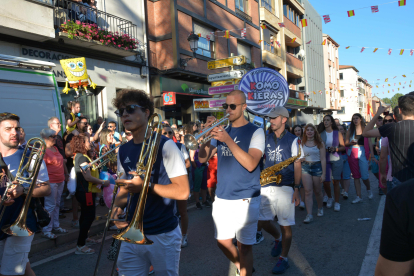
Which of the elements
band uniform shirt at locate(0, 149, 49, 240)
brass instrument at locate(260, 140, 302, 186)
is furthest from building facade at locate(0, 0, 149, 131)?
brass instrument at locate(260, 140, 302, 186)

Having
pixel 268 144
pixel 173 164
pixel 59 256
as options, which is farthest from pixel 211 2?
pixel 173 164

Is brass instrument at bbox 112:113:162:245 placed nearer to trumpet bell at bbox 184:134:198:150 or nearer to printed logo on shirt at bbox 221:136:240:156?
trumpet bell at bbox 184:134:198:150

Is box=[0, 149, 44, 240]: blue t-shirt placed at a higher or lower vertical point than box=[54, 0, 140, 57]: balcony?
lower

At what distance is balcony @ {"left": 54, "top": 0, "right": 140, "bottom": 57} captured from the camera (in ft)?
33.8

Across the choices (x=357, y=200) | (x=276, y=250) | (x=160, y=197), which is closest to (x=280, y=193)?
(x=276, y=250)

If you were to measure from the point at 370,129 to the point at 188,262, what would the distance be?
10.3 ft

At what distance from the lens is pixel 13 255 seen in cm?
272

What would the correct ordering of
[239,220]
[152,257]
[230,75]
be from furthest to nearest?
[230,75] → [239,220] → [152,257]

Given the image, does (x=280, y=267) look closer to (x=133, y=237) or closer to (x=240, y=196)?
(x=240, y=196)

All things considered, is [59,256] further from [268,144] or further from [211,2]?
[211,2]

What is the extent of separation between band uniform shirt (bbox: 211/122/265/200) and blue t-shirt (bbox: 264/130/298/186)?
121cm

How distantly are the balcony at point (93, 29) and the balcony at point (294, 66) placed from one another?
17.7 metres

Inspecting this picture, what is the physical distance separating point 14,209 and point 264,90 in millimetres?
4842

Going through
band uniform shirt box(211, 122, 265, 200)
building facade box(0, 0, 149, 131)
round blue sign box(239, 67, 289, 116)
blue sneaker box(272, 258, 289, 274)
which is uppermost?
building facade box(0, 0, 149, 131)
